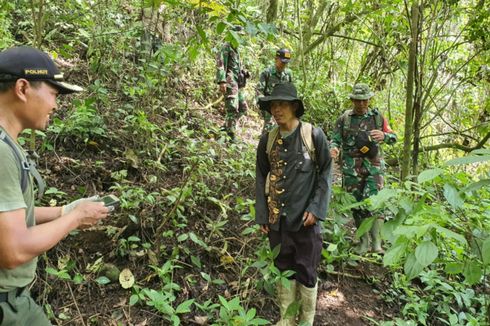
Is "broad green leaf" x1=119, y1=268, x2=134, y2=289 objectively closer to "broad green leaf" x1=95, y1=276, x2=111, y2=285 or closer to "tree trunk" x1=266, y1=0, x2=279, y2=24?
"broad green leaf" x1=95, y1=276, x2=111, y2=285

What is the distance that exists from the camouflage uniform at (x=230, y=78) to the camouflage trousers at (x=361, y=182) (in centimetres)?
297

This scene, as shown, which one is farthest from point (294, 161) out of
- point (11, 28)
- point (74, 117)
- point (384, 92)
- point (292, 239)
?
point (384, 92)

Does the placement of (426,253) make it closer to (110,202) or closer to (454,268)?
(454,268)

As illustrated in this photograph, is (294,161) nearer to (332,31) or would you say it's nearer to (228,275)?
(228,275)

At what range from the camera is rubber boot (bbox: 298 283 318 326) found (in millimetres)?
3691

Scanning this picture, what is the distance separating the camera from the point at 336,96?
1132cm

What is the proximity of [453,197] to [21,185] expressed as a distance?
1.99 m

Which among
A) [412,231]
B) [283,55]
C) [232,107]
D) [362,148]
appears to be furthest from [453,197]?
[232,107]

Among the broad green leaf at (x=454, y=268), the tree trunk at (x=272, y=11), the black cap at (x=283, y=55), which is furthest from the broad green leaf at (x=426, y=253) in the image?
the tree trunk at (x=272, y=11)

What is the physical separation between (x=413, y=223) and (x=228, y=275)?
9.05 ft

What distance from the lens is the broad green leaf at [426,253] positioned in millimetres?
1699

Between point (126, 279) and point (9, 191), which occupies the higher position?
point (9, 191)

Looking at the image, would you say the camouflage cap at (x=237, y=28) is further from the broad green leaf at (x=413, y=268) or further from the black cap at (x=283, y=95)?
the broad green leaf at (x=413, y=268)

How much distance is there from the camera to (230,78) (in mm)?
7746
